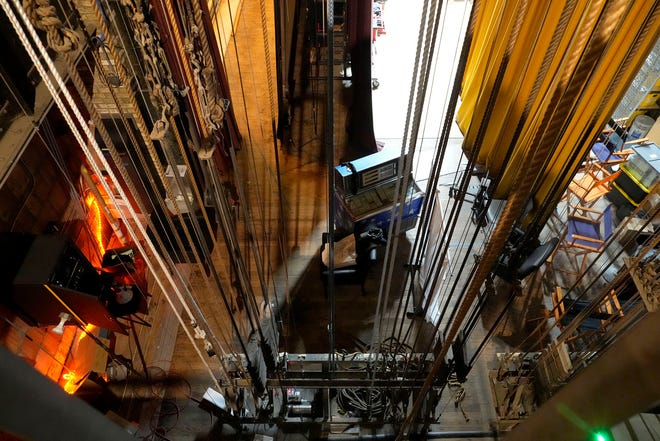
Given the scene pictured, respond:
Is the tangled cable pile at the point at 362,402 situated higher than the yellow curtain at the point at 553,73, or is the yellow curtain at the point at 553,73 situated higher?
the yellow curtain at the point at 553,73

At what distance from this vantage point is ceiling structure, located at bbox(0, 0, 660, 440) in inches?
72.3

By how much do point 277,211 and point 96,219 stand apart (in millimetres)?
1985

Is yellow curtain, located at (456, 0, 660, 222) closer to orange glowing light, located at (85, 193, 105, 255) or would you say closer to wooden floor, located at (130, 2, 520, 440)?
wooden floor, located at (130, 2, 520, 440)

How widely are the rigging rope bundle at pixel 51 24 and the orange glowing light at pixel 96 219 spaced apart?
3.39 metres

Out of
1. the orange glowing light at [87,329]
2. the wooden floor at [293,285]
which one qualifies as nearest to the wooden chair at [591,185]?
the wooden floor at [293,285]

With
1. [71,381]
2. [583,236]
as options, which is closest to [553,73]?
[583,236]

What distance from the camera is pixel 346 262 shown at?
4676 millimetres

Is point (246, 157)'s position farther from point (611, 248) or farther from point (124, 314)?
point (611, 248)

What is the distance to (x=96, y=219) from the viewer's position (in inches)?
177

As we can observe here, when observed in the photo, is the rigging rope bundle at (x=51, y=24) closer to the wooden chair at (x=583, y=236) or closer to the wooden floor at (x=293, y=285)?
the wooden floor at (x=293, y=285)

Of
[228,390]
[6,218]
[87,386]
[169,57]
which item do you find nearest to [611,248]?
[228,390]

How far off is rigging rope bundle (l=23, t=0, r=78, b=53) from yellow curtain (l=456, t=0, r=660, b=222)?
1.44 metres

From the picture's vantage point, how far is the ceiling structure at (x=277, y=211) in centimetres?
184

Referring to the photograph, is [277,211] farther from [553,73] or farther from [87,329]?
[553,73]
